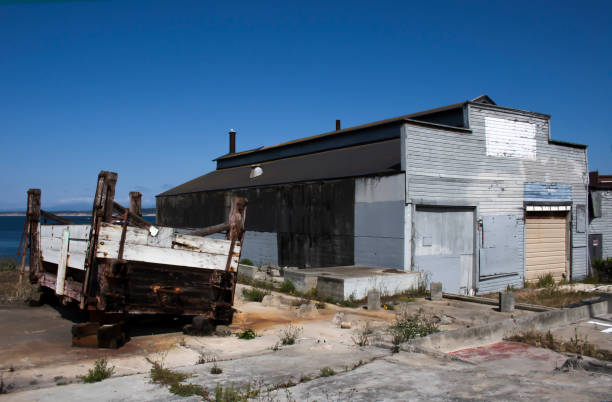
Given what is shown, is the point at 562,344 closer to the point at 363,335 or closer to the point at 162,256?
the point at 363,335

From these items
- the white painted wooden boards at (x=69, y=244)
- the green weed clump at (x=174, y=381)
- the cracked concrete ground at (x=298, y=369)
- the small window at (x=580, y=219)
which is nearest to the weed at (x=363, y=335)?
the cracked concrete ground at (x=298, y=369)

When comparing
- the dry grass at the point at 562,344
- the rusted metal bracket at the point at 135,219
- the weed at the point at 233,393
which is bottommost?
the weed at the point at 233,393

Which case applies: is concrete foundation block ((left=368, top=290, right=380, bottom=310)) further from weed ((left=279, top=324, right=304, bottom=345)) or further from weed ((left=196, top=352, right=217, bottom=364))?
weed ((left=196, top=352, right=217, bottom=364))

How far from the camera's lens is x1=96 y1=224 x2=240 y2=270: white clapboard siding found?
7984 mm

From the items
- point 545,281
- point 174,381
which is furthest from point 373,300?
point 545,281

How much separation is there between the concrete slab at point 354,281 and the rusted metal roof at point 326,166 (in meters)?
3.28

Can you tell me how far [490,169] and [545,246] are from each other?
4502mm

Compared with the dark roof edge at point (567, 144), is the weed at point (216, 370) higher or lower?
lower

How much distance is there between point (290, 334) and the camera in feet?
Answer: 29.1

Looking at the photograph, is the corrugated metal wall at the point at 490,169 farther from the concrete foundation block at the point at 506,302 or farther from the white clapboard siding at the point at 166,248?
the white clapboard siding at the point at 166,248

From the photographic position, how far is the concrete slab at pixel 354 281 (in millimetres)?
12844

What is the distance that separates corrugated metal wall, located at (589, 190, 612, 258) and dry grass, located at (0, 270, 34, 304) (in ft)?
69.5

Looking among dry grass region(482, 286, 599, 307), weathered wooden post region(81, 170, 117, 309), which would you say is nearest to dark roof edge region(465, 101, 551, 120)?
dry grass region(482, 286, 599, 307)

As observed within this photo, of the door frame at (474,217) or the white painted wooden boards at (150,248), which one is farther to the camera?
the door frame at (474,217)
